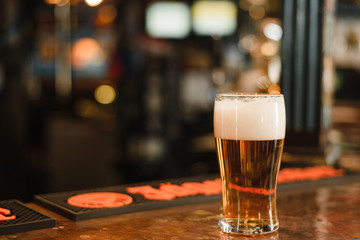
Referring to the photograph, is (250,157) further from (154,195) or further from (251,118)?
(154,195)

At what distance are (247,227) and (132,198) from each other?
370 millimetres

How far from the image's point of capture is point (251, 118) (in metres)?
1.07

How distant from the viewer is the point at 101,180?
6.00m

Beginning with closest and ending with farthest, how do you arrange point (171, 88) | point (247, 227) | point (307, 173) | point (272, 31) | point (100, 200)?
point (247, 227) → point (100, 200) → point (307, 173) → point (272, 31) → point (171, 88)

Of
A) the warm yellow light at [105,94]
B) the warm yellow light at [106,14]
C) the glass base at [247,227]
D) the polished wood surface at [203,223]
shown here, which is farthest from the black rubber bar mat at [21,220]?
the warm yellow light at [106,14]

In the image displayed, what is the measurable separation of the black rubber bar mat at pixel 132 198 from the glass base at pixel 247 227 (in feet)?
0.82

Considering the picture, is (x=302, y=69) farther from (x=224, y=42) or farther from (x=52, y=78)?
(x=52, y=78)

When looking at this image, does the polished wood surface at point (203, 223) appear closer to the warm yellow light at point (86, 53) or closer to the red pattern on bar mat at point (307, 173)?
the red pattern on bar mat at point (307, 173)

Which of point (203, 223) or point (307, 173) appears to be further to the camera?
point (307, 173)

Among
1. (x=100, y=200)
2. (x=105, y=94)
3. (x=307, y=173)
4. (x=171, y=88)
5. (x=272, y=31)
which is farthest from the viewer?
(x=105, y=94)

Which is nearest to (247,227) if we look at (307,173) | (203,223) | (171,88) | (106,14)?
(203,223)

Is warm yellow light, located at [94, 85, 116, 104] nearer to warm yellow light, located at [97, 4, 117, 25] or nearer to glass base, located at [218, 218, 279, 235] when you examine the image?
warm yellow light, located at [97, 4, 117, 25]

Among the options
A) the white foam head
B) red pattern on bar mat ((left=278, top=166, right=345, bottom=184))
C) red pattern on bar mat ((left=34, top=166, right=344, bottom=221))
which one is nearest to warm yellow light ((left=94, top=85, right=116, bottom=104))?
red pattern on bar mat ((left=278, top=166, right=345, bottom=184))

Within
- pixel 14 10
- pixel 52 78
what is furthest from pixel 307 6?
pixel 52 78
